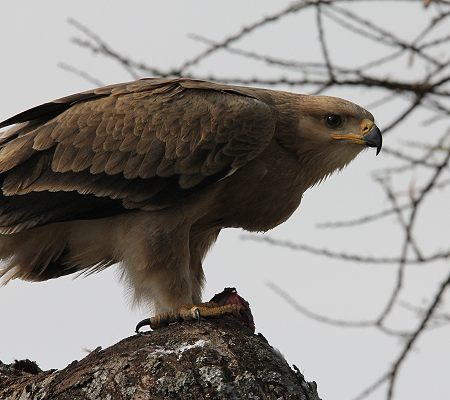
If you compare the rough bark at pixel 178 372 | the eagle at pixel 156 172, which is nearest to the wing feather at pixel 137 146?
the eagle at pixel 156 172

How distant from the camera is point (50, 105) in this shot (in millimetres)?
6234

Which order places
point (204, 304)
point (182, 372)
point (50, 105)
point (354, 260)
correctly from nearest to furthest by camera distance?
1. point (182, 372)
2. point (354, 260)
3. point (204, 304)
4. point (50, 105)

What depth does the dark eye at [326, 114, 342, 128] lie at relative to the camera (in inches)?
247

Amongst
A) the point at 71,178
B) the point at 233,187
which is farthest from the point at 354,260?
the point at 71,178

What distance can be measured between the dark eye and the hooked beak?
0.28 meters

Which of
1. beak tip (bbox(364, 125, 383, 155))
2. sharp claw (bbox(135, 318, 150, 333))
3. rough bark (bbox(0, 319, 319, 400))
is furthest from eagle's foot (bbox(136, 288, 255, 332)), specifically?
beak tip (bbox(364, 125, 383, 155))

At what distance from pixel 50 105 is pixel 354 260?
2.63 m

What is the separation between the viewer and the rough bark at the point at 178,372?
3723 mm

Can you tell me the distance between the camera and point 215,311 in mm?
5031

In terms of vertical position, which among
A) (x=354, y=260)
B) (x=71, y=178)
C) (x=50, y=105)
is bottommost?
(x=354, y=260)

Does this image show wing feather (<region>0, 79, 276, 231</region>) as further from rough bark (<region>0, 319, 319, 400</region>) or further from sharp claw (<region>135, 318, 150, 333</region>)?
rough bark (<region>0, 319, 319, 400</region>)

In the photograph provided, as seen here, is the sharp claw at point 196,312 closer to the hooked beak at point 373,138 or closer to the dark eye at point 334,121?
the hooked beak at point 373,138

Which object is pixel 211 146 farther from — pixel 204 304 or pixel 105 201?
pixel 204 304

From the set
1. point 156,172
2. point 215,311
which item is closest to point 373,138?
point 156,172
